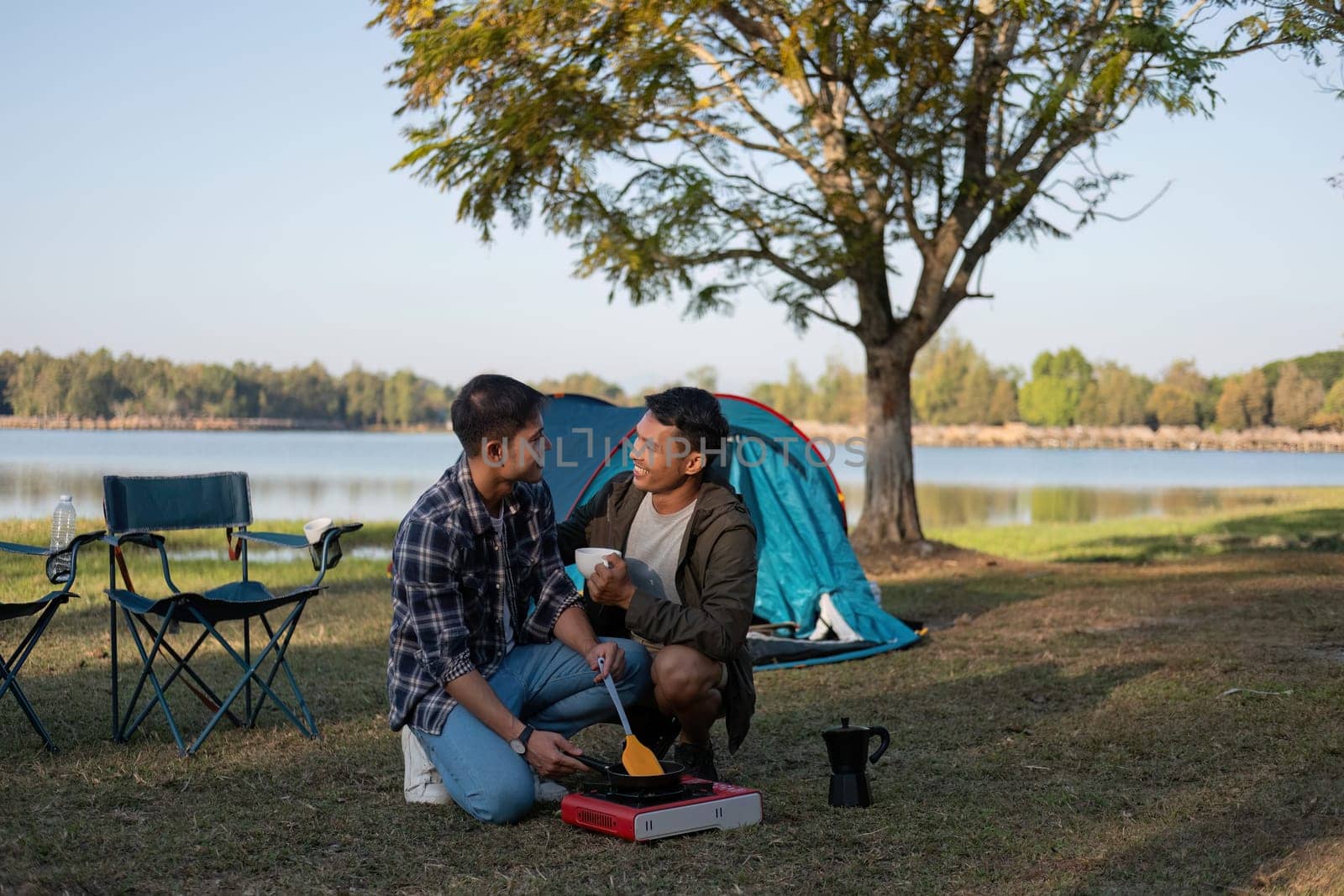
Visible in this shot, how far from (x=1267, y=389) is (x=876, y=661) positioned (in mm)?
49020

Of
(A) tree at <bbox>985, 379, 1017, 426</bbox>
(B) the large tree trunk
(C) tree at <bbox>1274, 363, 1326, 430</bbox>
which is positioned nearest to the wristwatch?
(B) the large tree trunk

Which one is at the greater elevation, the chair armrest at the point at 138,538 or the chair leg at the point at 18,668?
the chair armrest at the point at 138,538

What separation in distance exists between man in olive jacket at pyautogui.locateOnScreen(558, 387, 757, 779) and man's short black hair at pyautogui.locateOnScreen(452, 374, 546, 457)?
36 centimetres

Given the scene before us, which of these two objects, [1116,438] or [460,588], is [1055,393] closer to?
[1116,438]

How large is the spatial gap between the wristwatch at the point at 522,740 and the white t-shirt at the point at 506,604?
320 millimetres

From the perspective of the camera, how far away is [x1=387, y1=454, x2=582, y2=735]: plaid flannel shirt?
2941mm

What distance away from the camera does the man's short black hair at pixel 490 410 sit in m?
2.98

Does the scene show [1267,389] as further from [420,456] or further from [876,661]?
[876,661]

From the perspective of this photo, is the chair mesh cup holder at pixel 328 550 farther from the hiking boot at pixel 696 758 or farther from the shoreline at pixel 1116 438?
the shoreline at pixel 1116 438

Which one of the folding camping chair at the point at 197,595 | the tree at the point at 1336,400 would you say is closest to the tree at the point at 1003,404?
the tree at the point at 1336,400

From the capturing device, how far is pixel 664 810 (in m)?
2.85

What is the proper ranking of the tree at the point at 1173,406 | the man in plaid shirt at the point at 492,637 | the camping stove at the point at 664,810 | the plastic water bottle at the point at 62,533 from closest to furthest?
the camping stove at the point at 664,810
the man in plaid shirt at the point at 492,637
the plastic water bottle at the point at 62,533
the tree at the point at 1173,406

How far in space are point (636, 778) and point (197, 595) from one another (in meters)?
1.50

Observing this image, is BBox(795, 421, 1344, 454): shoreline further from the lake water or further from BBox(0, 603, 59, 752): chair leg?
BBox(0, 603, 59, 752): chair leg
